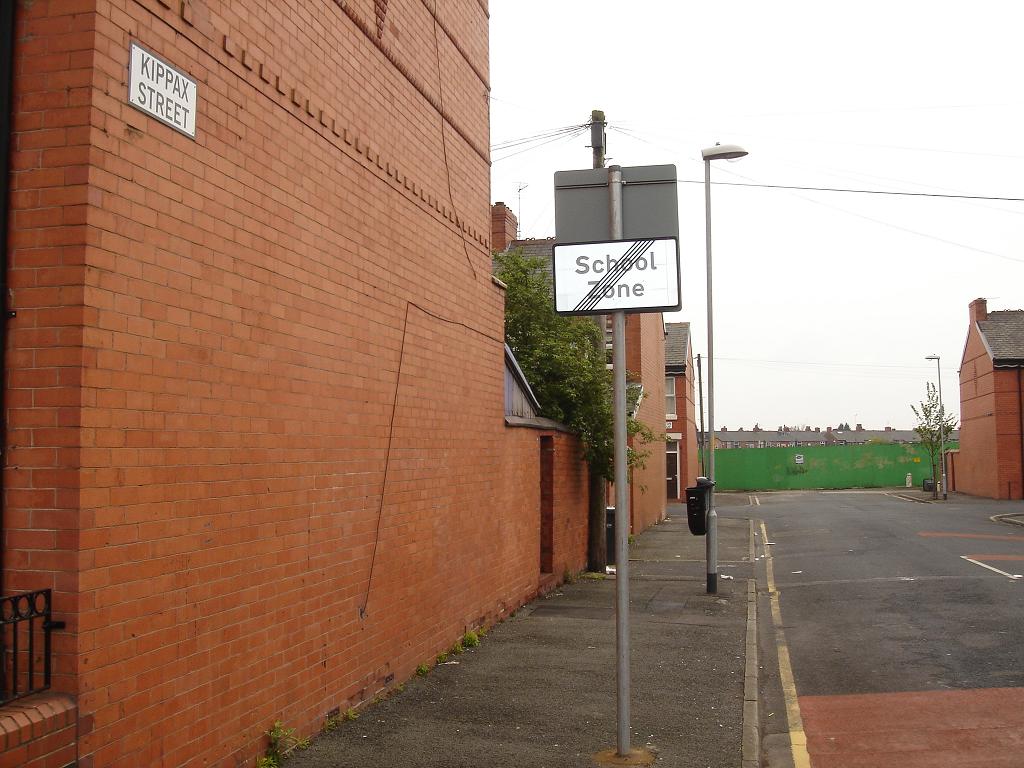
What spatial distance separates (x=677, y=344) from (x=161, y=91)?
146ft

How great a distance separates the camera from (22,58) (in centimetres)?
427

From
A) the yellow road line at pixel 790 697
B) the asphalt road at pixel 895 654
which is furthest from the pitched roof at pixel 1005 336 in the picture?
the yellow road line at pixel 790 697

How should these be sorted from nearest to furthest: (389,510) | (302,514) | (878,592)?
(302,514) < (389,510) < (878,592)

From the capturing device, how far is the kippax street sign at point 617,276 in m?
6.09

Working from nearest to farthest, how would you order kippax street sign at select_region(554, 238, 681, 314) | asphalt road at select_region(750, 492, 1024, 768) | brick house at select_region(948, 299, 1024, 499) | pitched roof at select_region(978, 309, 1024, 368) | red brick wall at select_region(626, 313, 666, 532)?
kippax street sign at select_region(554, 238, 681, 314) < asphalt road at select_region(750, 492, 1024, 768) < red brick wall at select_region(626, 313, 666, 532) < brick house at select_region(948, 299, 1024, 499) < pitched roof at select_region(978, 309, 1024, 368)

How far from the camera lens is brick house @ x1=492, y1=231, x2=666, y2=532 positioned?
957 inches

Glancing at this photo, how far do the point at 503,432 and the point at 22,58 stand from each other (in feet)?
25.1

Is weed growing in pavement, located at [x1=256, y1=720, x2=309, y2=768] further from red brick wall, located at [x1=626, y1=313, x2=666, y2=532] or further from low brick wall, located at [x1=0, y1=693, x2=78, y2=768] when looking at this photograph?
red brick wall, located at [x1=626, y1=313, x2=666, y2=532]

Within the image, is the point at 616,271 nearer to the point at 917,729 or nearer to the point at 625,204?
the point at 625,204

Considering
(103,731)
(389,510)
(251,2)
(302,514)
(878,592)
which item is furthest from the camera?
(878,592)

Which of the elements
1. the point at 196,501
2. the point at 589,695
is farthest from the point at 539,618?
the point at 196,501

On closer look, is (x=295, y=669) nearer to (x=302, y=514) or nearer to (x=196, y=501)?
(x=302, y=514)

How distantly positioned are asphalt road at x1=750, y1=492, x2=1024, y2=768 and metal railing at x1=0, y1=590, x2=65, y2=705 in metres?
4.73

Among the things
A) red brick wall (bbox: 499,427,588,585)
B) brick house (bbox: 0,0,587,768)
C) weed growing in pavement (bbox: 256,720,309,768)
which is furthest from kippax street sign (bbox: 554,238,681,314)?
red brick wall (bbox: 499,427,588,585)
